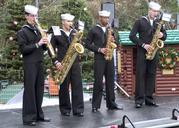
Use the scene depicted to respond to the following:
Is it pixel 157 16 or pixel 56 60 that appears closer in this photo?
pixel 56 60

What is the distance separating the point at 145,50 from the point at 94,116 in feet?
4.87

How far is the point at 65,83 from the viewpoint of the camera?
720cm

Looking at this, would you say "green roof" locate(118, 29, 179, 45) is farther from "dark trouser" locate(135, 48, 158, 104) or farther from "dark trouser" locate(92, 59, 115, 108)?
Result: "dark trouser" locate(92, 59, 115, 108)

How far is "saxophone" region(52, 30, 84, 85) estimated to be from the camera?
699 cm

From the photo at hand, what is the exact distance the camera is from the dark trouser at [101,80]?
295 inches

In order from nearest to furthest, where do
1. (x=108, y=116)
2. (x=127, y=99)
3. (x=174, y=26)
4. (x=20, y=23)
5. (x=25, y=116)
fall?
(x=25, y=116) < (x=108, y=116) < (x=127, y=99) < (x=20, y=23) < (x=174, y=26)

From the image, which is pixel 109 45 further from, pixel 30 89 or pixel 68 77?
pixel 30 89

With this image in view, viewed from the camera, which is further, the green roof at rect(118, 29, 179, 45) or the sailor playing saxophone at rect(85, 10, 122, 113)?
the green roof at rect(118, 29, 179, 45)

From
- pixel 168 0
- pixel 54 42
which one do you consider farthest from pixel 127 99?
pixel 168 0

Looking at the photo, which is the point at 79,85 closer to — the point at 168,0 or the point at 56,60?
the point at 56,60

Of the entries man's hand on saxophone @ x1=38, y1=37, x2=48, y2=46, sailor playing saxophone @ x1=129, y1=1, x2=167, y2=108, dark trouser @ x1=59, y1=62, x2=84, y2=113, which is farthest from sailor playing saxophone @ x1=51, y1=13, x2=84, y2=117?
sailor playing saxophone @ x1=129, y1=1, x2=167, y2=108

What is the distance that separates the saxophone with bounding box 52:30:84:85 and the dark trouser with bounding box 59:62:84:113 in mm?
163

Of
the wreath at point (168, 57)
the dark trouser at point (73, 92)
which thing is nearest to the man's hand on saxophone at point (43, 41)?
the dark trouser at point (73, 92)

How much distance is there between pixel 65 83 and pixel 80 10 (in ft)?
24.7
